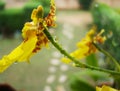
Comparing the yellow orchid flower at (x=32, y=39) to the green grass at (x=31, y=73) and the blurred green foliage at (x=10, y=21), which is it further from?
the blurred green foliage at (x=10, y=21)

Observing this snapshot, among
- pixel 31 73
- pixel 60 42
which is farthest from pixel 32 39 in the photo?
pixel 60 42

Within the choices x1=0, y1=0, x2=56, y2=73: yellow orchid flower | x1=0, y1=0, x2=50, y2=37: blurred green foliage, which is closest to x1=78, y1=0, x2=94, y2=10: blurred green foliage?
x1=0, y1=0, x2=50, y2=37: blurred green foliage

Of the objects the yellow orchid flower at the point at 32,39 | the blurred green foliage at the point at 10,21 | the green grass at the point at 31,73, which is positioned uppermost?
the yellow orchid flower at the point at 32,39

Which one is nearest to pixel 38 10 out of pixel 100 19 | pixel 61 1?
pixel 100 19

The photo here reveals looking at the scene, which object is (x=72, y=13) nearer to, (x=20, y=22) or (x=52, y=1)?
(x=20, y=22)

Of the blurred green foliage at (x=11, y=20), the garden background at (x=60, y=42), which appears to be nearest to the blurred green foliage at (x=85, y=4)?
the garden background at (x=60, y=42)

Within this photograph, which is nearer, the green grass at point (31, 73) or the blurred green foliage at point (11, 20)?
the green grass at point (31, 73)

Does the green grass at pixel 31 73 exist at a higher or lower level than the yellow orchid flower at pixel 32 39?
lower

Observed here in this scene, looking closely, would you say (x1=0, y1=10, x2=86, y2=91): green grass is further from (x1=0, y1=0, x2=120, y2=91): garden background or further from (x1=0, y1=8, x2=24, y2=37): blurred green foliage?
(x1=0, y1=8, x2=24, y2=37): blurred green foliage

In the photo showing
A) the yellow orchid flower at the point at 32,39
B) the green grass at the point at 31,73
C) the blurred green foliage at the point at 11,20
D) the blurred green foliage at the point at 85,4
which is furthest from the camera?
the blurred green foliage at the point at 85,4
